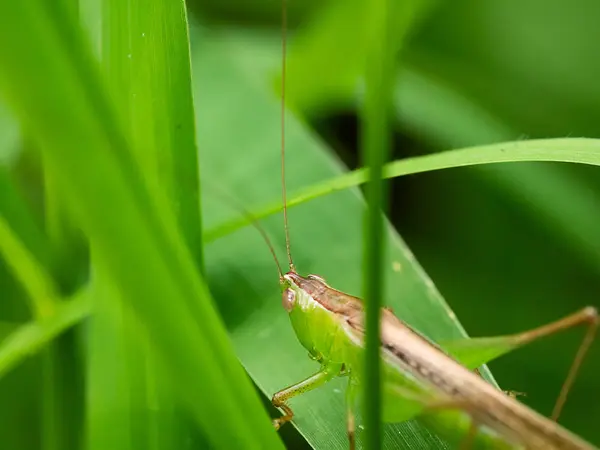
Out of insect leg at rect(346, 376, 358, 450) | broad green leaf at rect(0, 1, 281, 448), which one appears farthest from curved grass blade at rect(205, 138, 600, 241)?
broad green leaf at rect(0, 1, 281, 448)

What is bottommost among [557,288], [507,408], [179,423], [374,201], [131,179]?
[557,288]

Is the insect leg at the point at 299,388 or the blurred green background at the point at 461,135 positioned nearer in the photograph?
the insect leg at the point at 299,388

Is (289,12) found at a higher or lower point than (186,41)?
higher

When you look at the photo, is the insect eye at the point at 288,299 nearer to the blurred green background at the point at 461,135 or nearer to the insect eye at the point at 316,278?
the insect eye at the point at 316,278

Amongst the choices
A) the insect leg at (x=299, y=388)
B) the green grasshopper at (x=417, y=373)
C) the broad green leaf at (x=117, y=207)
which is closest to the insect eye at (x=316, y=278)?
the green grasshopper at (x=417, y=373)

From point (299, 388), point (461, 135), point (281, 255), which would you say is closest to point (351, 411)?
point (299, 388)

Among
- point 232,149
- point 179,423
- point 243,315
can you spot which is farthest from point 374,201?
point 232,149

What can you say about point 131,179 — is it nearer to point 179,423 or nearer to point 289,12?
point 179,423
